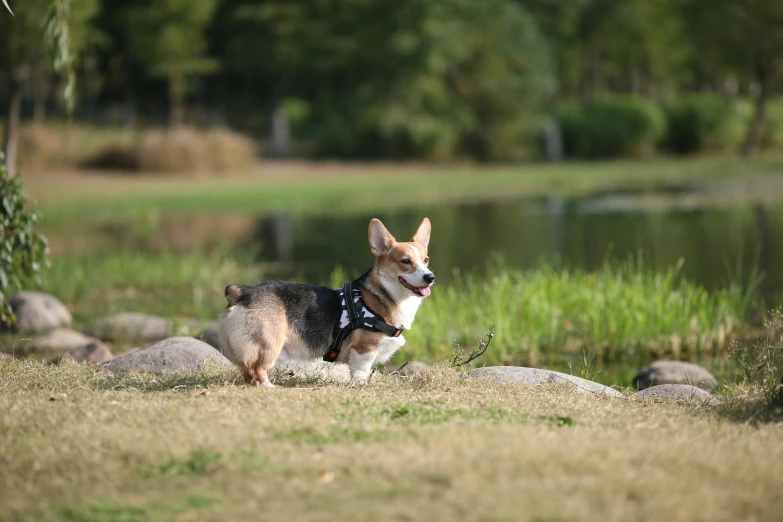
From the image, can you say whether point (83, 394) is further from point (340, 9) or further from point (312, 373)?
point (340, 9)

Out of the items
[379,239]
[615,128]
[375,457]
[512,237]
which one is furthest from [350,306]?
[615,128]

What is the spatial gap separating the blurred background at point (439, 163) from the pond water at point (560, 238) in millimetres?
120

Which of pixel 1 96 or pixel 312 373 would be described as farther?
pixel 1 96

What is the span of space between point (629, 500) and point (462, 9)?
43958mm

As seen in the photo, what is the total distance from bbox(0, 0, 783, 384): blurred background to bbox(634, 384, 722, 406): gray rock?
1.44 metres

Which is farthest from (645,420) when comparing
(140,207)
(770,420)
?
(140,207)

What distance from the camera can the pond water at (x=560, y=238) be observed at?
17078 millimetres

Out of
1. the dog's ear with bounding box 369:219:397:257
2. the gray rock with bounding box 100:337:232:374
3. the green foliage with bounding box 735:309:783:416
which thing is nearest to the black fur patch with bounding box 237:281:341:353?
the dog's ear with bounding box 369:219:397:257

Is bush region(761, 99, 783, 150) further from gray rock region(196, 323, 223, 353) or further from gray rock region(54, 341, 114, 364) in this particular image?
gray rock region(54, 341, 114, 364)

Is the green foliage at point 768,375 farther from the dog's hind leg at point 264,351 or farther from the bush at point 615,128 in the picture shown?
the bush at point 615,128

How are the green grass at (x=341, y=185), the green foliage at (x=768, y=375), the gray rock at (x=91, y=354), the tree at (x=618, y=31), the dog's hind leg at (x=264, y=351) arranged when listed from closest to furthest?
1. the green foliage at (x=768, y=375)
2. the dog's hind leg at (x=264, y=351)
3. the gray rock at (x=91, y=354)
4. the green grass at (x=341, y=185)
5. the tree at (x=618, y=31)

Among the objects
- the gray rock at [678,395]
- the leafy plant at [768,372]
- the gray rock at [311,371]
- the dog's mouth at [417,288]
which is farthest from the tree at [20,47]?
the leafy plant at [768,372]

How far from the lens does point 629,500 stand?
4.62 metres

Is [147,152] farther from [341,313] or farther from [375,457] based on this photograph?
[375,457]
